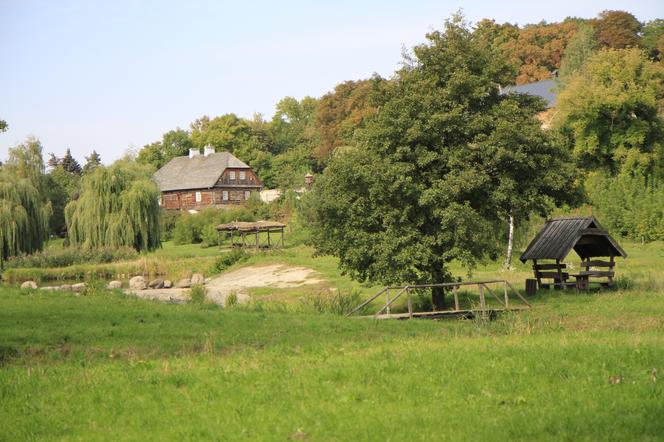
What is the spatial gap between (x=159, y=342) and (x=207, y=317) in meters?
4.02

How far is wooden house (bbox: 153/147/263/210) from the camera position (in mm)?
92750

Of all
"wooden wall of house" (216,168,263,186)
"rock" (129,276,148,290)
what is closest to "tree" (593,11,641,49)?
"wooden wall of house" (216,168,263,186)

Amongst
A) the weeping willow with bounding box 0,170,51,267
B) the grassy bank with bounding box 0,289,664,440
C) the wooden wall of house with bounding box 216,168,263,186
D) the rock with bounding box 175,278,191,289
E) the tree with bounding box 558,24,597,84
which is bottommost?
the rock with bounding box 175,278,191,289

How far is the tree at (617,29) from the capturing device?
276ft

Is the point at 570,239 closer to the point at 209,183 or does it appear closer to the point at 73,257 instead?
the point at 73,257

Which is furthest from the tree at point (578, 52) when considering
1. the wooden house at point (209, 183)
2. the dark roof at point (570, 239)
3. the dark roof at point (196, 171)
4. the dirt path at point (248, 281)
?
the dark roof at point (196, 171)

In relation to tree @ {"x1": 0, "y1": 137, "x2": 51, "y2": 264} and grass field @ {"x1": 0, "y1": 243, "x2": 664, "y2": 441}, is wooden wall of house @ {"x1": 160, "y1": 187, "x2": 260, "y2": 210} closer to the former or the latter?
tree @ {"x1": 0, "y1": 137, "x2": 51, "y2": 264}

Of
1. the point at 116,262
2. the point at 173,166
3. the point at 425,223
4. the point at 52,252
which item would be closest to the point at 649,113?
the point at 425,223

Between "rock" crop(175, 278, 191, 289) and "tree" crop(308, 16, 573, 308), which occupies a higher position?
"tree" crop(308, 16, 573, 308)

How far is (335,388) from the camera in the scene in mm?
9914

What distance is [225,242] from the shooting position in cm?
6650

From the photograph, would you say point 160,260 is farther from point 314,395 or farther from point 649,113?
point 314,395

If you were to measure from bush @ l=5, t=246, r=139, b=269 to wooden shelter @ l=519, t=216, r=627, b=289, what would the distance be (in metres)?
29.0

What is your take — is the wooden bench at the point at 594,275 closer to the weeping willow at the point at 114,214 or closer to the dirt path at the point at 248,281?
the dirt path at the point at 248,281
